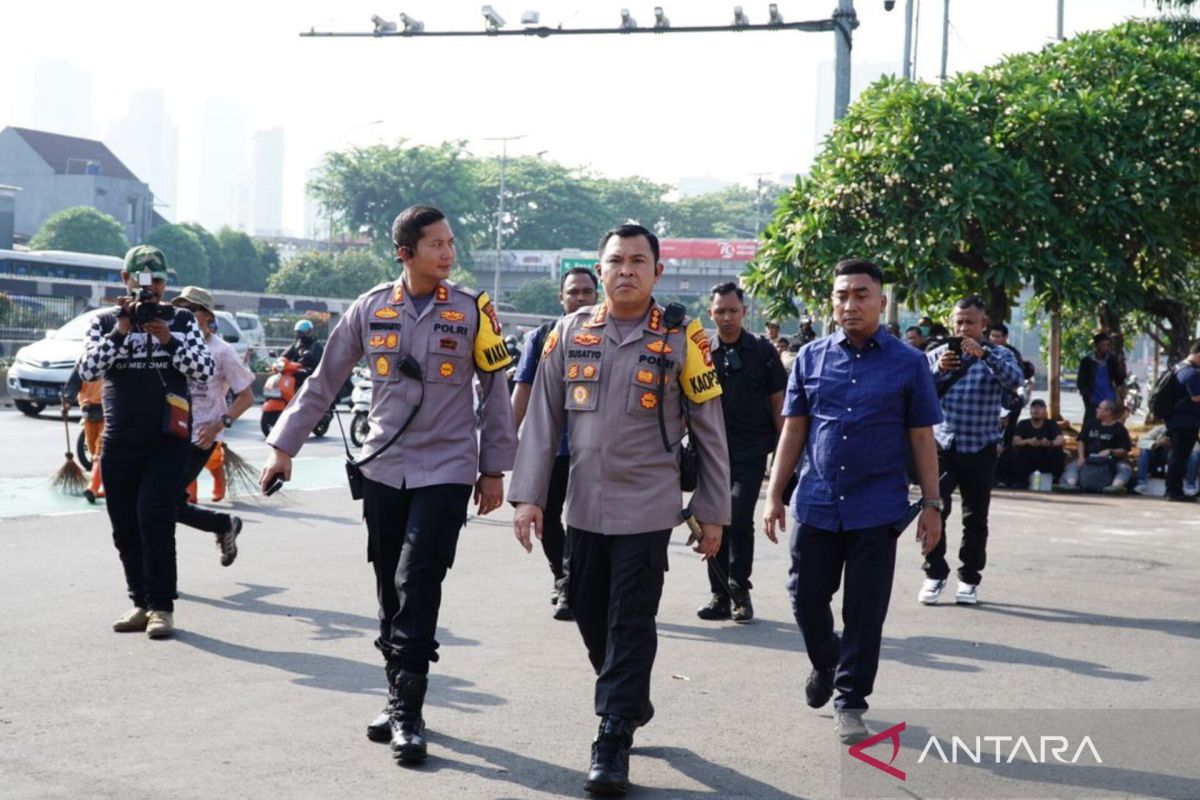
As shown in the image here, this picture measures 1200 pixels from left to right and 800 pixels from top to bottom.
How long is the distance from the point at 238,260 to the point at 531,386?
85.2 metres

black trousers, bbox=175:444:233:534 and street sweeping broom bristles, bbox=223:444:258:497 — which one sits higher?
black trousers, bbox=175:444:233:534

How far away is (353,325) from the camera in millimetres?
5734

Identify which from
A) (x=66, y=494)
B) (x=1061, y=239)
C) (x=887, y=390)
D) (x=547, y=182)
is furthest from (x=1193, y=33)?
(x=547, y=182)

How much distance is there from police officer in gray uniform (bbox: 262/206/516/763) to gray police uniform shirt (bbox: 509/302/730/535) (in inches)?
11.3

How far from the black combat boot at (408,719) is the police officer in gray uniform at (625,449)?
2.03ft

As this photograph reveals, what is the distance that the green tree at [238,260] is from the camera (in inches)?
3536

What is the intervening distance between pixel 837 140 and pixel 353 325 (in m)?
14.6

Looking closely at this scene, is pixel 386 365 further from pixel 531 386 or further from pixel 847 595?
pixel 531 386

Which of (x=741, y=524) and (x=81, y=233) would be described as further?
(x=81, y=233)

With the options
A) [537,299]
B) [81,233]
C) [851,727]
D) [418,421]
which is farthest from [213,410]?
[537,299]

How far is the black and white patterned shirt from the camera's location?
7473 millimetres

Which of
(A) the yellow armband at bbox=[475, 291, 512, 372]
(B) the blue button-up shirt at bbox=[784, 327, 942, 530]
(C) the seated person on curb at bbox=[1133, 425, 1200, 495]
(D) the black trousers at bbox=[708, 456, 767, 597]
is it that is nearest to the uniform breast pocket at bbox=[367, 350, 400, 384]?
(A) the yellow armband at bbox=[475, 291, 512, 372]

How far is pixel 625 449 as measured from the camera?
5.27 meters

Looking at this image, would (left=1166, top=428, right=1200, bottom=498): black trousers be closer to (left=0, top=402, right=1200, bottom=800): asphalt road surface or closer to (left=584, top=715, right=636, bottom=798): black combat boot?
(left=0, top=402, right=1200, bottom=800): asphalt road surface
